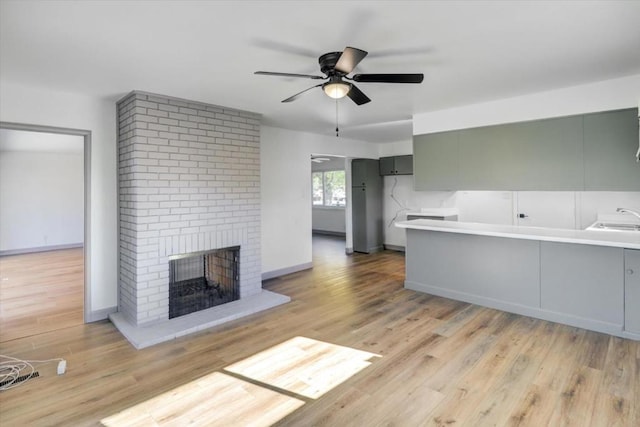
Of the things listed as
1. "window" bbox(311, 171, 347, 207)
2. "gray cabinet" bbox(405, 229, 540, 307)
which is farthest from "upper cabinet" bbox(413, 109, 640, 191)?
"window" bbox(311, 171, 347, 207)

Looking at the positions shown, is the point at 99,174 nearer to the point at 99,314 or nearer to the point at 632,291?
the point at 99,314

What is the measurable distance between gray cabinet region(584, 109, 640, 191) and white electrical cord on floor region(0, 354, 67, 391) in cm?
523

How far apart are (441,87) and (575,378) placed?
2.77m

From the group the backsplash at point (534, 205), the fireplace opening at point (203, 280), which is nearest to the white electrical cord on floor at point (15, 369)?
the fireplace opening at point (203, 280)

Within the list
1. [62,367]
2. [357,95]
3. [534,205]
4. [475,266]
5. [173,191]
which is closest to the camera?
[62,367]

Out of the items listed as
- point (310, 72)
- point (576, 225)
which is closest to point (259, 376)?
point (310, 72)

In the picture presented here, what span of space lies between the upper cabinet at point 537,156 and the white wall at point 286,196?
1975 mm

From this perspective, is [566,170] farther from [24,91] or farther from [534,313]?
[24,91]

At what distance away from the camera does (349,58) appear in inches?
83.7

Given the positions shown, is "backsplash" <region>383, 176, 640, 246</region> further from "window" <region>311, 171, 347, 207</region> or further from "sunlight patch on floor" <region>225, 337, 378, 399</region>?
"sunlight patch on floor" <region>225, 337, 378, 399</region>

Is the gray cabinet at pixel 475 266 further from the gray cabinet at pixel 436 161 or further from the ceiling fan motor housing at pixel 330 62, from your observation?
the ceiling fan motor housing at pixel 330 62

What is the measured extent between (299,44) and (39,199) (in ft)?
28.1

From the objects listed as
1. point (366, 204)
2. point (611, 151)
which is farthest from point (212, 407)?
point (366, 204)

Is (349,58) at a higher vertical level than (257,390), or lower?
higher
